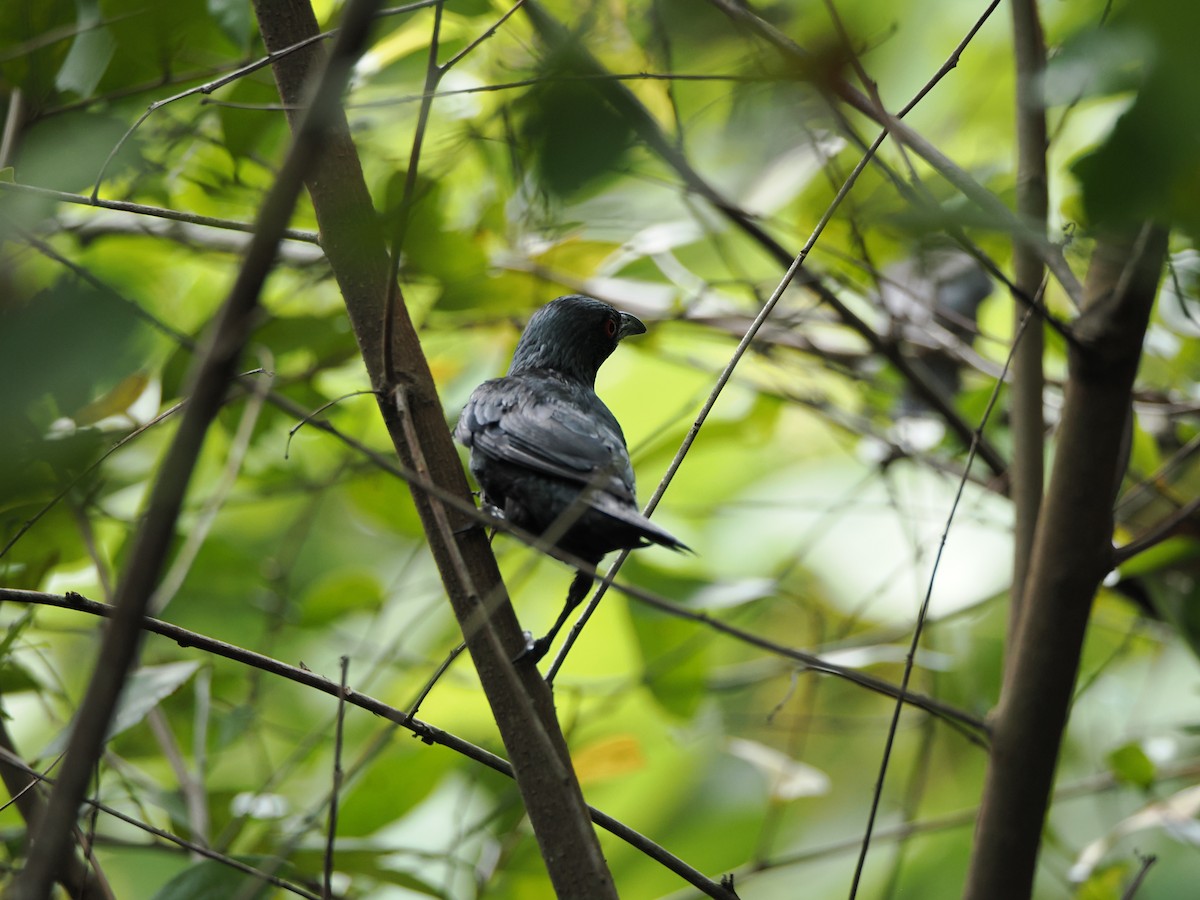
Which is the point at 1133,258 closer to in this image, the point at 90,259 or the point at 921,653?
the point at 921,653

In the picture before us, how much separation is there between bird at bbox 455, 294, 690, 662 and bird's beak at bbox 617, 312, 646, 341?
141mm

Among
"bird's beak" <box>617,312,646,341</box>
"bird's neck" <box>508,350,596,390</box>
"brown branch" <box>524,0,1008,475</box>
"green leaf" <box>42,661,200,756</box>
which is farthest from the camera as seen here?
"bird's beak" <box>617,312,646,341</box>

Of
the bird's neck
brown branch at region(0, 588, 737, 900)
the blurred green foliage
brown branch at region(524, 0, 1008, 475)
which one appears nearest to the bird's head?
the bird's neck

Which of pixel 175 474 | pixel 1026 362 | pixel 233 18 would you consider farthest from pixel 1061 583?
pixel 233 18

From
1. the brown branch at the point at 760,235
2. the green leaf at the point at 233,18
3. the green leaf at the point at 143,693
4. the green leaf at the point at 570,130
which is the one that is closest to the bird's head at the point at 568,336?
the brown branch at the point at 760,235

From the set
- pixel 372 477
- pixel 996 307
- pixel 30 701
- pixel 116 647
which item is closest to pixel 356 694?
A: pixel 116 647

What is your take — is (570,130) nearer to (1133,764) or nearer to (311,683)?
(311,683)

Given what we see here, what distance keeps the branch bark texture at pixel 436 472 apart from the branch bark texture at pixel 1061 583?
89cm

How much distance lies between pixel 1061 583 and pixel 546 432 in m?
1.04

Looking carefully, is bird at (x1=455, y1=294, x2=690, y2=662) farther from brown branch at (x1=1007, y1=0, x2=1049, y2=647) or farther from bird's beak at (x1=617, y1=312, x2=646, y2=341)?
brown branch at (x1=1007, y1=0, x2=1049, y2=647)

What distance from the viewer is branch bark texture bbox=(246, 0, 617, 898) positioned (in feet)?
4.84

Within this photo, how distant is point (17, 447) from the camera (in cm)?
75

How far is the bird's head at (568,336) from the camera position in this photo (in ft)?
8.86

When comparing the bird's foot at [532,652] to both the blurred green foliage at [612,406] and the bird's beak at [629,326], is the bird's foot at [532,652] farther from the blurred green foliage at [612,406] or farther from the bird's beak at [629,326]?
the bird's beak at [629,326]
